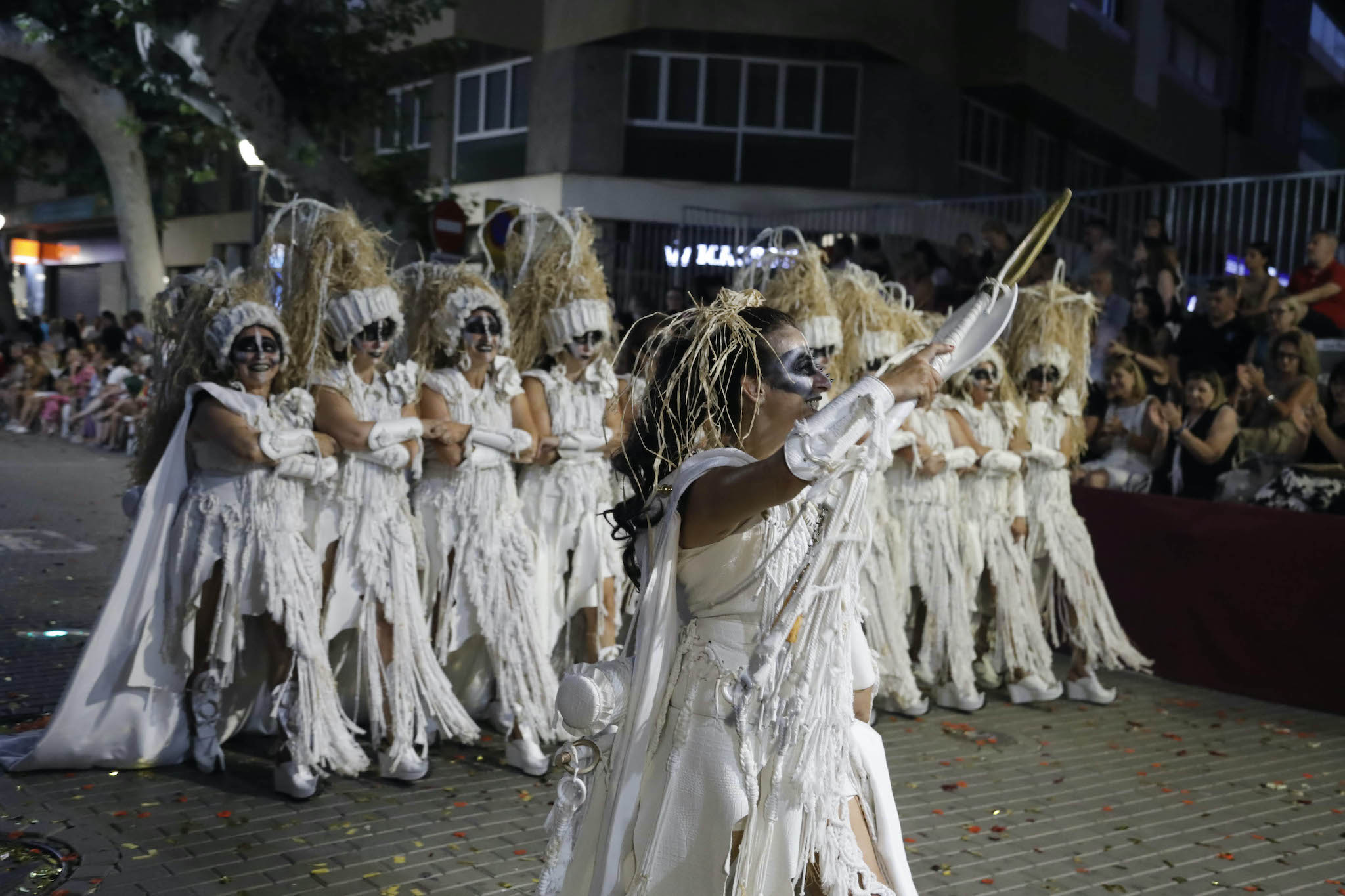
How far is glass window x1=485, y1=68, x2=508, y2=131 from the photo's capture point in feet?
66.2

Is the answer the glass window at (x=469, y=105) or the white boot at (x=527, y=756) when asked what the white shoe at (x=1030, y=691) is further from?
the glass window at (x=469, y=105)

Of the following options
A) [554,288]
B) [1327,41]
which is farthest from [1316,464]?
[1327,41]

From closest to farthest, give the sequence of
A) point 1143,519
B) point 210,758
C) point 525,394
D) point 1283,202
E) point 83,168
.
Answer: point 210,758, point 525,394, point 1143,519, point 1283,202, point 83,168

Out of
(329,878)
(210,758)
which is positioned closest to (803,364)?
(329,878)

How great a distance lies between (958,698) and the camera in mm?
6336

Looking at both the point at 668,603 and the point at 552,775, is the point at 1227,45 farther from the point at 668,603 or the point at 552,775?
the point at 668,603

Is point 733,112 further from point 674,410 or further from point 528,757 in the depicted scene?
point 674,410

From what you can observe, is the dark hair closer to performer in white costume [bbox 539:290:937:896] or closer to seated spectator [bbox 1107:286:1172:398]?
performer in white costume [bbox 539:290:937:896]

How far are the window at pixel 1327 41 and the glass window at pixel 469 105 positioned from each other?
16276mm

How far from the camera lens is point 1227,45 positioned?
24.1 m

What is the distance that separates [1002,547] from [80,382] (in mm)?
15638

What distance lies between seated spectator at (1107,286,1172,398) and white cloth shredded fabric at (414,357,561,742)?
16.5ft

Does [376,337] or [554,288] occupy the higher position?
[554,288]

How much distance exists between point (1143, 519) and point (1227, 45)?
790 inches
